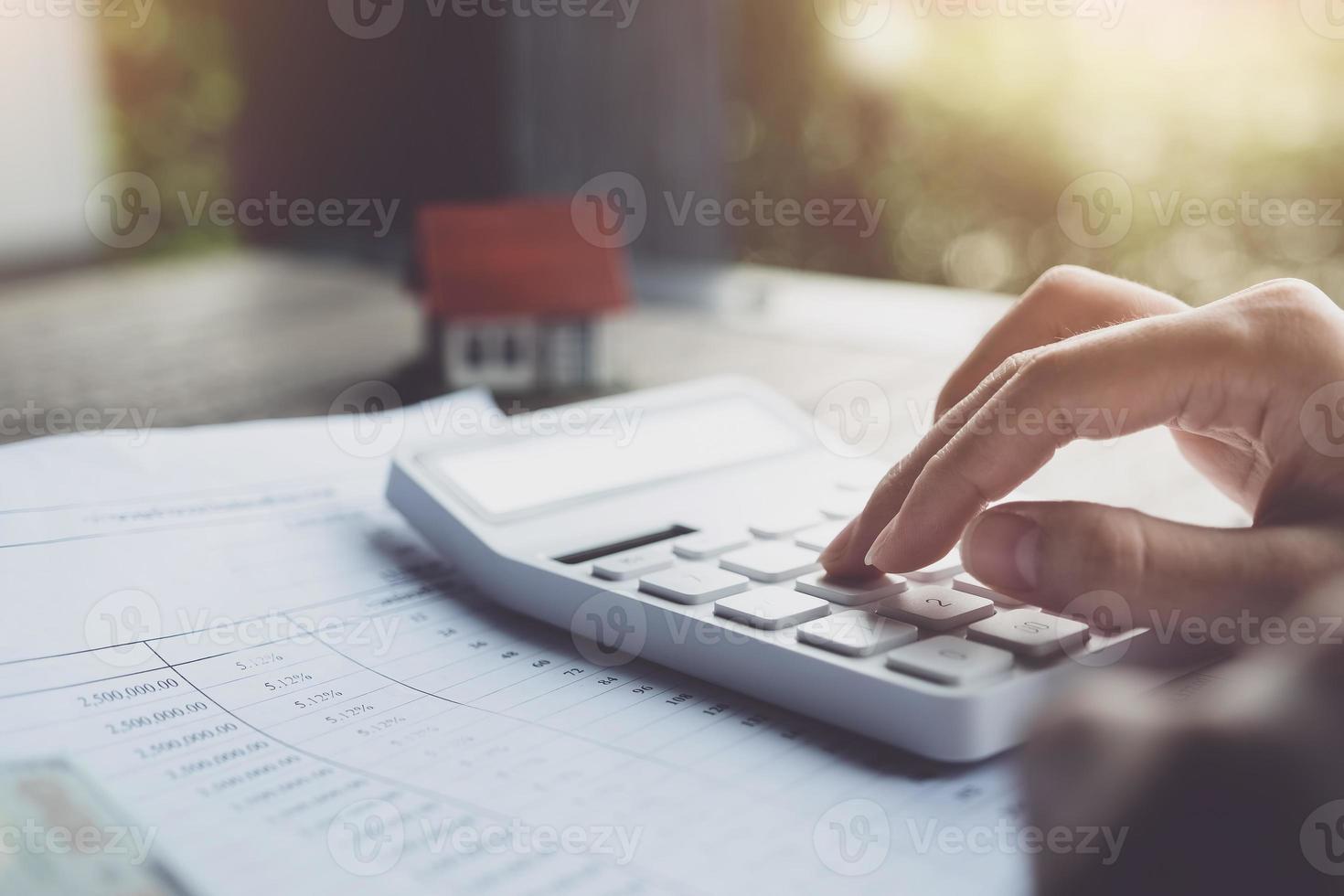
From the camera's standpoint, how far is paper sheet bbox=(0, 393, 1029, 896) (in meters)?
0.27

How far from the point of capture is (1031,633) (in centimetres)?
33

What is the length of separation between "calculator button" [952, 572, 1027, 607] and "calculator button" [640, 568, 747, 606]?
73mm

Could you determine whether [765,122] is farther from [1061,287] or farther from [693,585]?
[693,585]

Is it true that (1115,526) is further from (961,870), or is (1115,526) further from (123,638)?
(123,638)

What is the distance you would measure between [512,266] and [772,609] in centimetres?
54

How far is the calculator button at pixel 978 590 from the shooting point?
0.37m

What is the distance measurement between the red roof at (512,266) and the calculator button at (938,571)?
0.48 metres

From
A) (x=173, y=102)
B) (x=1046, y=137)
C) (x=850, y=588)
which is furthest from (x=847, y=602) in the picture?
(x=173, y=102)

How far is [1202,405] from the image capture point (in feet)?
1.25

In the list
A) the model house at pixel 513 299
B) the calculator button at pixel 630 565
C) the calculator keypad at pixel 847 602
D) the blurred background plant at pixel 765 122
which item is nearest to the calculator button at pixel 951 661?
the calculator keypad at pixel 847 602

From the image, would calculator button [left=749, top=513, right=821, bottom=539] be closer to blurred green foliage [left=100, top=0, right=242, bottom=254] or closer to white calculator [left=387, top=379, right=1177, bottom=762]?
white calculator [left=387, top=379, right=1177, bottom=762]

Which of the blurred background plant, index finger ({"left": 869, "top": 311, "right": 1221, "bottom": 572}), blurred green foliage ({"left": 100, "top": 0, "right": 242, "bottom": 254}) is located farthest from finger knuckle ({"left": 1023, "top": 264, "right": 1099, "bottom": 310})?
blurred green foliage ({"left": 100, "top": 0, "right": 242, "bottom": 254})

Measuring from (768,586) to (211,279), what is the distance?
1.08 metres

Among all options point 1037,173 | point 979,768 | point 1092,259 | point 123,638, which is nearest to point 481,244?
point 123,638
